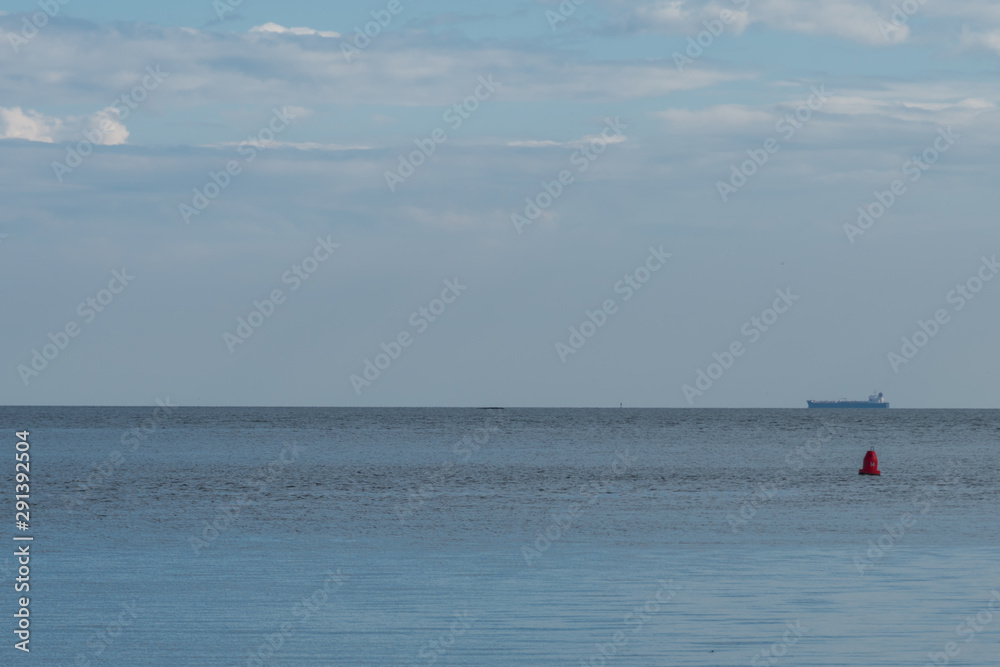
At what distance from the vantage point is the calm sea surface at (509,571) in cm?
1856

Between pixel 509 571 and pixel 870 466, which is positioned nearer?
pixel 509 571

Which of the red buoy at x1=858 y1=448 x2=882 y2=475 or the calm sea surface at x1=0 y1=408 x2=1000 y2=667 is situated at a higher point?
the calm sea surface at x1=0 y1=408 x2=1000 y2=667

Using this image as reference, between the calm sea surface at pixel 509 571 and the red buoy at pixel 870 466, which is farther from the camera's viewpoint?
the red buoy at pixel 870 466

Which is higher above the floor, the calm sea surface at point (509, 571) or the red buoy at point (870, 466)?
the calm sea surface at point (509, 571)

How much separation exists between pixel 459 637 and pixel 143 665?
15.3ft

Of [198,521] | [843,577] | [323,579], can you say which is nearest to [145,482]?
[198,521]

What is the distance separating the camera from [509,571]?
25.6m

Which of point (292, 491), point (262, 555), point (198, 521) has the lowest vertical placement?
point (292, 491)

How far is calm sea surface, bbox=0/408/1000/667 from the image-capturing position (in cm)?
1856

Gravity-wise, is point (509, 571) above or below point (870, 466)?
above

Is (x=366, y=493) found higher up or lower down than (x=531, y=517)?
lower down

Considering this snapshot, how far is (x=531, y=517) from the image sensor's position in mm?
37938

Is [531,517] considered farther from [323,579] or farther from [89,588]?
[89,588]

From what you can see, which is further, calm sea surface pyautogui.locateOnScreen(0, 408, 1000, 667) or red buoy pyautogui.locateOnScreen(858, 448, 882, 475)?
red buoy pyautogui.locateOnScreen(858, 448, 882, 475)
